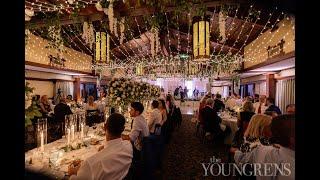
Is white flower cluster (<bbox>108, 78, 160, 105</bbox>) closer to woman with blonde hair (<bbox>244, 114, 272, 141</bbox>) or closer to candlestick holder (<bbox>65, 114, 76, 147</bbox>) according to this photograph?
candlestick holder (<bbox>65, 114, 76, 147</bbox>)

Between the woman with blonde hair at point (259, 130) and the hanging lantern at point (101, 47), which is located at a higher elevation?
the hanging lantern at point (101, 47)

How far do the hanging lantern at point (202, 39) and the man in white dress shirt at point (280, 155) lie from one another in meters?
2.60

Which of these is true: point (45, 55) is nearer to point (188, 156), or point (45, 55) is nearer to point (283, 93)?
point (188, 156)

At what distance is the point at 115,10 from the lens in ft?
15.2

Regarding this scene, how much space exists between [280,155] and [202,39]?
2990 mm

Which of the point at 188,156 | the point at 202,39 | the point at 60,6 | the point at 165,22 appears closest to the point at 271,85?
the point at 165,22

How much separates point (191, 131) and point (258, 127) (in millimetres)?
6375

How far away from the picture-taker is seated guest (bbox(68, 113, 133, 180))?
A: 7.17 feet

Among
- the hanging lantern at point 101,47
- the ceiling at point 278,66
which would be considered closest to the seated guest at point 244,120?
the ceiling at point 278,66

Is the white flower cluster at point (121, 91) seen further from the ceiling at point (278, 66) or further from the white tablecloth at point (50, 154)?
the ceiling at point (278, 66)

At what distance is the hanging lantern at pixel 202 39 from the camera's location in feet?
16.0

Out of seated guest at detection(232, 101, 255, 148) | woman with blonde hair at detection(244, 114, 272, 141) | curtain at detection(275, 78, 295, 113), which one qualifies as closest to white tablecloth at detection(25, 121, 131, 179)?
woman with blonde hair at detection(244, 114, 272, 141)
